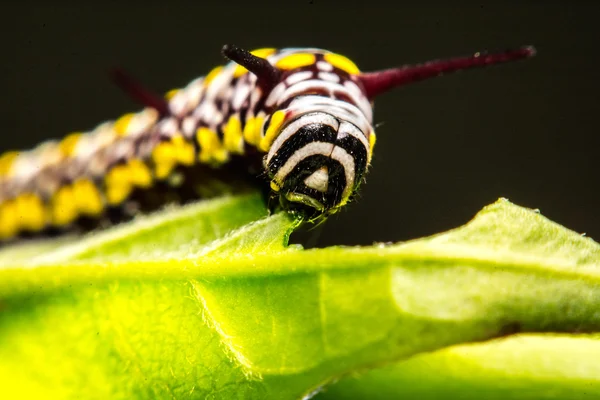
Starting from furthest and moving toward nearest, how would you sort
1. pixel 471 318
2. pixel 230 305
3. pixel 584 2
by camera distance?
pixel 584 2
pixel 230 305
pixel 471 318

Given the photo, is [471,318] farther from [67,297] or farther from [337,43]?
[337,43]

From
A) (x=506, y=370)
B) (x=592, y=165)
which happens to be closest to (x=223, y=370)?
(x=506, y=370)

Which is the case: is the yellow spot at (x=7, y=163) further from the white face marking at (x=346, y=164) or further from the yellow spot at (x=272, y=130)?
the white face marking at (x=346, y=164)

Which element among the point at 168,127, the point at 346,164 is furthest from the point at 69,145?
the point at 346,164

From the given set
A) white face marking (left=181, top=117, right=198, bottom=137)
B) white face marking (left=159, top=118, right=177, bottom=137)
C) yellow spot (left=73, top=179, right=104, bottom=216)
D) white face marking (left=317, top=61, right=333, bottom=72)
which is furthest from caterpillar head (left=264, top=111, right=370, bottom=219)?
yellow spot (left=73, top=179, right=104, bottom=216)

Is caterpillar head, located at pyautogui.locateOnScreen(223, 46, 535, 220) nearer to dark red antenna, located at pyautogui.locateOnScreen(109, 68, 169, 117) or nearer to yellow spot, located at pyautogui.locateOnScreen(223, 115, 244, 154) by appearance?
yellow spot, located at pyautogui.locateOnScreen(223, 115, 244, 154)

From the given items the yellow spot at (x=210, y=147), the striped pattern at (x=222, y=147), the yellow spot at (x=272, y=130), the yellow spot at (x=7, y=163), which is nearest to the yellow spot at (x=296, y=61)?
the striped pattern at (x=222, y=147)
